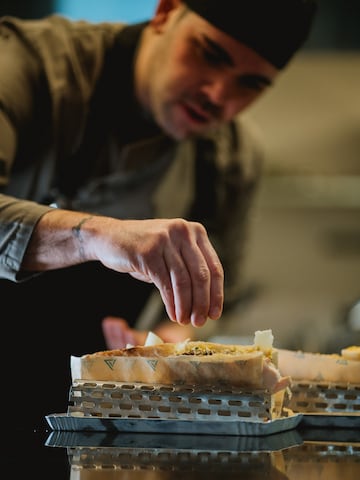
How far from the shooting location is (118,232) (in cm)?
129

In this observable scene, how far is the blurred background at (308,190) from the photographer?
11.7 ft

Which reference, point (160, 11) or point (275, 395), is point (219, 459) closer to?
point (275, 395)

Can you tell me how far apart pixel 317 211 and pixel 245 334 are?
30.2 inches

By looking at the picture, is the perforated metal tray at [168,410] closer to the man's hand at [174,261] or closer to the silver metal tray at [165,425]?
the silver metal tray at [165,425]

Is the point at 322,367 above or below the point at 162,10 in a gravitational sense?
below

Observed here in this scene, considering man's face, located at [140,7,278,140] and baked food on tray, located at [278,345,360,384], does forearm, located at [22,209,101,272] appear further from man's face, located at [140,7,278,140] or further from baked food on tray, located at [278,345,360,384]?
man's face, located at [140,7,278,140]

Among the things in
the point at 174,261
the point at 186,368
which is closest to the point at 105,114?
the point at 174,261

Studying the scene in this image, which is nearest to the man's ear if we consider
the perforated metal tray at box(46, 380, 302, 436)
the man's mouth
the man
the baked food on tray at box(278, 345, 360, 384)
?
the man

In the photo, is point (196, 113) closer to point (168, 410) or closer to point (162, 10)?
point (162, 10)

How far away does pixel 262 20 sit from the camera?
Answer: 2.14 meters

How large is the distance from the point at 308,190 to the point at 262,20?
6.38 feet

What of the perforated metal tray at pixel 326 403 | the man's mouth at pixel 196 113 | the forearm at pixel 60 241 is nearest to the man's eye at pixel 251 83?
the man's mouth at pixel 196 113

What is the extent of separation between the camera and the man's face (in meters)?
2.21

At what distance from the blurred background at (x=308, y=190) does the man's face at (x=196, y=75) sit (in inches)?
46.6
